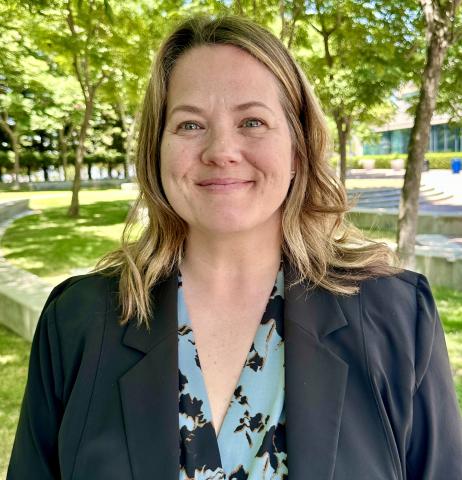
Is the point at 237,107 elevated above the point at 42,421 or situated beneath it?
elevated above

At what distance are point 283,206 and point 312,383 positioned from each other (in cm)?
63

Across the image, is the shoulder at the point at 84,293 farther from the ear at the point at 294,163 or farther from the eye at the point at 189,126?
the ear at the point at 294,163

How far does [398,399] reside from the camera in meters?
1.56

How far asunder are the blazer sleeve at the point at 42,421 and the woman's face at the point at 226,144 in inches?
24.5

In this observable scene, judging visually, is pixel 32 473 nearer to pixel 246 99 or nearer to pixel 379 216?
pixel 246 99

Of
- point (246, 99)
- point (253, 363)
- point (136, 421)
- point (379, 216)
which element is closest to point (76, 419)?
Result: point (136, 421)

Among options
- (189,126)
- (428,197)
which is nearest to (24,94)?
(428,197)

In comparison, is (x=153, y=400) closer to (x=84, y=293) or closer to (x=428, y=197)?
(x=84, y=293)

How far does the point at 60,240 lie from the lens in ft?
41.2

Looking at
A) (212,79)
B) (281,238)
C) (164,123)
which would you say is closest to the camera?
(212,79)

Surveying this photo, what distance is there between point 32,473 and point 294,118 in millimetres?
1344

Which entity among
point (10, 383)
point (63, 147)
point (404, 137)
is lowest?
point (10, 383)

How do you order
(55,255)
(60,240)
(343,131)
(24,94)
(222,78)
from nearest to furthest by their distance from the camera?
(222,78) < (55,255) < (60,240) < (343,131) < (24,94)

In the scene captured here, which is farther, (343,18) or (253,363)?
(343,18)
